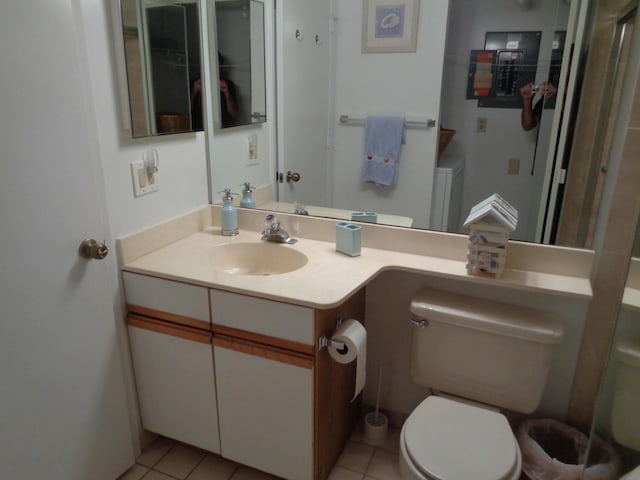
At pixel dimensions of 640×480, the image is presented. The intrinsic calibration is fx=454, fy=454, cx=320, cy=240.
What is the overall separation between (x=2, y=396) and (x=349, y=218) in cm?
132

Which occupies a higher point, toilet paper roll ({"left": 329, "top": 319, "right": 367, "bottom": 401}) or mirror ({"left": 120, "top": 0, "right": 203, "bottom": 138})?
mirror ({"left": 120, "top": 0, "right": 203, "bottom": 138})

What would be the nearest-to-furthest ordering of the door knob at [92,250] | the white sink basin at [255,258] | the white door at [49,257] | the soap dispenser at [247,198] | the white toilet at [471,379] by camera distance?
1. the white door at [49,257]
2. the white toilet at [471,379]
3. the door knob at [92,250]
4. the white sink basin at [255,258]
5. the soap dispenser at [247,198]

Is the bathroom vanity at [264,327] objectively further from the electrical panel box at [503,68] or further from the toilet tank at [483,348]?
the electrical panel box at [503,68]

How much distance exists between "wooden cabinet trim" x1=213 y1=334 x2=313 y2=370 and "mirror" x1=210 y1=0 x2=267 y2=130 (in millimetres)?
977

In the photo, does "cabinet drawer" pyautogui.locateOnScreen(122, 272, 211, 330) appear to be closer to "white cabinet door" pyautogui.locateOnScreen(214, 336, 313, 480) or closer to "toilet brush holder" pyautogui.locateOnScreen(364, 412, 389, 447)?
"white cabinet door" pyautogui.locateOnScreen(214, 336, 313, 480)

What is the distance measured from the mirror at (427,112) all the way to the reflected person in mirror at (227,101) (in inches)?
7.9

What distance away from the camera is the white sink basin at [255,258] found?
72.4 inches

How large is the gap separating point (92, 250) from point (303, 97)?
113cm

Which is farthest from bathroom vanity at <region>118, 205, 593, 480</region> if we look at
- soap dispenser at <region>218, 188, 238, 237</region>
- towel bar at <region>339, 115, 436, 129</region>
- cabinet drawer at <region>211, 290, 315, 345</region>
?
towel bar at <region>339, 115, 436, 129</region>

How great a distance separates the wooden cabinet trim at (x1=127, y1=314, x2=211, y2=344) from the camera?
159 cm

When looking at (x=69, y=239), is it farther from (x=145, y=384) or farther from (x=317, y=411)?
(x=317, y=411)

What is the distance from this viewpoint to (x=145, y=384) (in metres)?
1.76

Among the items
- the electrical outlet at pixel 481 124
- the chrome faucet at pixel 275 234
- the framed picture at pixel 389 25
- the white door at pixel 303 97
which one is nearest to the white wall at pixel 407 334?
the chrome faucet at pixel 275 234

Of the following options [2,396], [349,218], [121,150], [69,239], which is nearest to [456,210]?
[349,218]
